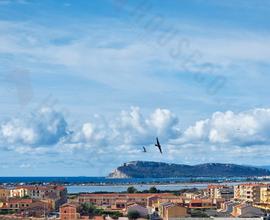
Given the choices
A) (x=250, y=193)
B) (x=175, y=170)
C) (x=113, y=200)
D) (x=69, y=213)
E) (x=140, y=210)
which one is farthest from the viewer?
(x=175, y=170)

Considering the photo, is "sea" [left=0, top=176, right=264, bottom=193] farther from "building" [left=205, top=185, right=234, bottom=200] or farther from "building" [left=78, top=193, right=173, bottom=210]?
"building" [left=78, top=193, right=173, bottom=210]

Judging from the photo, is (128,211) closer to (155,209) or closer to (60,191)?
(155,209)

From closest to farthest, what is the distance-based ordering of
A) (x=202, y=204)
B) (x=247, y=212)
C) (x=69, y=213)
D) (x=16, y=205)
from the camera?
(x=247, y=212) < (x=69, y=213) < (x=16, y=205) < (x=202, y=204)

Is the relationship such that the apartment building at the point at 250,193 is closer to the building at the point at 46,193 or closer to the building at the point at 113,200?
the building at the point at 113,200

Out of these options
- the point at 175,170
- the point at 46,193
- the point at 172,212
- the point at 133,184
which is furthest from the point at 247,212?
the point at 175,170

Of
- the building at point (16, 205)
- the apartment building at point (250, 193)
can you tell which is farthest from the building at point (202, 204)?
the building at point (16, 205)

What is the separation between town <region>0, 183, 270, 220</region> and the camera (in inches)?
1447

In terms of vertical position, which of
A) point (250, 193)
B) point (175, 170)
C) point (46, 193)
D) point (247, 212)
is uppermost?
point (175, 170)

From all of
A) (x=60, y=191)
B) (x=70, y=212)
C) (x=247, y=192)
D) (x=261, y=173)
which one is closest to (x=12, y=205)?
(x=70, y=212)

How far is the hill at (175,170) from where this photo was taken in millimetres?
156750

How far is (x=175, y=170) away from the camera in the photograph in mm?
162000

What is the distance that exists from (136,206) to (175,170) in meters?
124

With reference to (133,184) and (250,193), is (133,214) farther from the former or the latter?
(133,184)

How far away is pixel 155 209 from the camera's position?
133 feet
